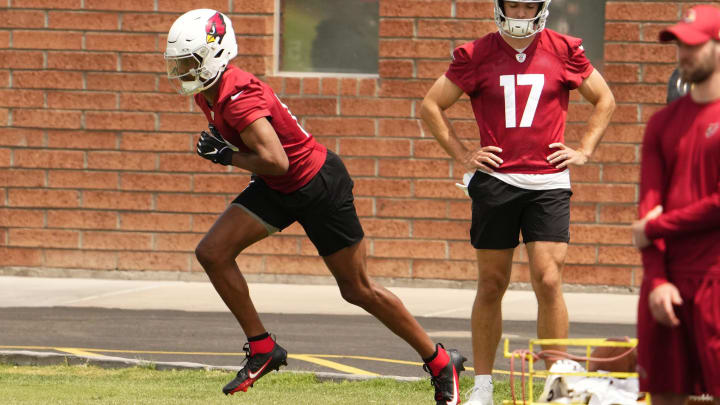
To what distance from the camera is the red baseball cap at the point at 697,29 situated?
167 inches

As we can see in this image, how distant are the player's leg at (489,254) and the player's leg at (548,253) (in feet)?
0.30

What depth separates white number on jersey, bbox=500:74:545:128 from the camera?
22.3ft

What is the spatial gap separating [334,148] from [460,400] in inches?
249

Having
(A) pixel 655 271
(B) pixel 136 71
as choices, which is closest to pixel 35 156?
(B) pixel 136 71

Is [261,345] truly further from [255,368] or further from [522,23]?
[522,23]

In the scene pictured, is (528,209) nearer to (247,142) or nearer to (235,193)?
(247,142)

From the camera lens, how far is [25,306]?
12.1 m

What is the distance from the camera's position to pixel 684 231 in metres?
4.30

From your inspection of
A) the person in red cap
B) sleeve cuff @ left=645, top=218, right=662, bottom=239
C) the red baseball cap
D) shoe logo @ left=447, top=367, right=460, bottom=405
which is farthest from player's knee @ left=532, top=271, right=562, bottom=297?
the red baseball cap

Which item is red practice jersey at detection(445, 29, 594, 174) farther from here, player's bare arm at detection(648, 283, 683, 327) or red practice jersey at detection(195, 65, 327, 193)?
player's bare arm at detection(648, 283, 683, 327)

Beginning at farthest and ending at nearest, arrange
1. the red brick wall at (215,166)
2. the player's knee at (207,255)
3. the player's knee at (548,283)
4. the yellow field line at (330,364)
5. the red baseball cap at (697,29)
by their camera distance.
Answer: the red brick wall at (215,166), the yellow field line at (330,364), the player's knee at (207,255), the player's knee at (548,283), the red baseball cap at (697,29)

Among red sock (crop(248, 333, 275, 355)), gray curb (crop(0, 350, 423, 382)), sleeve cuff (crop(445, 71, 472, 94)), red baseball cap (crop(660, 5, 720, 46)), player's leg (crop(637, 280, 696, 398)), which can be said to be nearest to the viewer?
red baseball cap (crop(660, 5, 720, 46))

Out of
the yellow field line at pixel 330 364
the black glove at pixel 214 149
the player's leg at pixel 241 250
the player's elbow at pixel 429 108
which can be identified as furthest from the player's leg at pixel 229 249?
the yellow field line at pixel 330 364

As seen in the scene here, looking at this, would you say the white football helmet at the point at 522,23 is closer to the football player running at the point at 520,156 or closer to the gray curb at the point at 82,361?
the football player running at the point at 520,156
